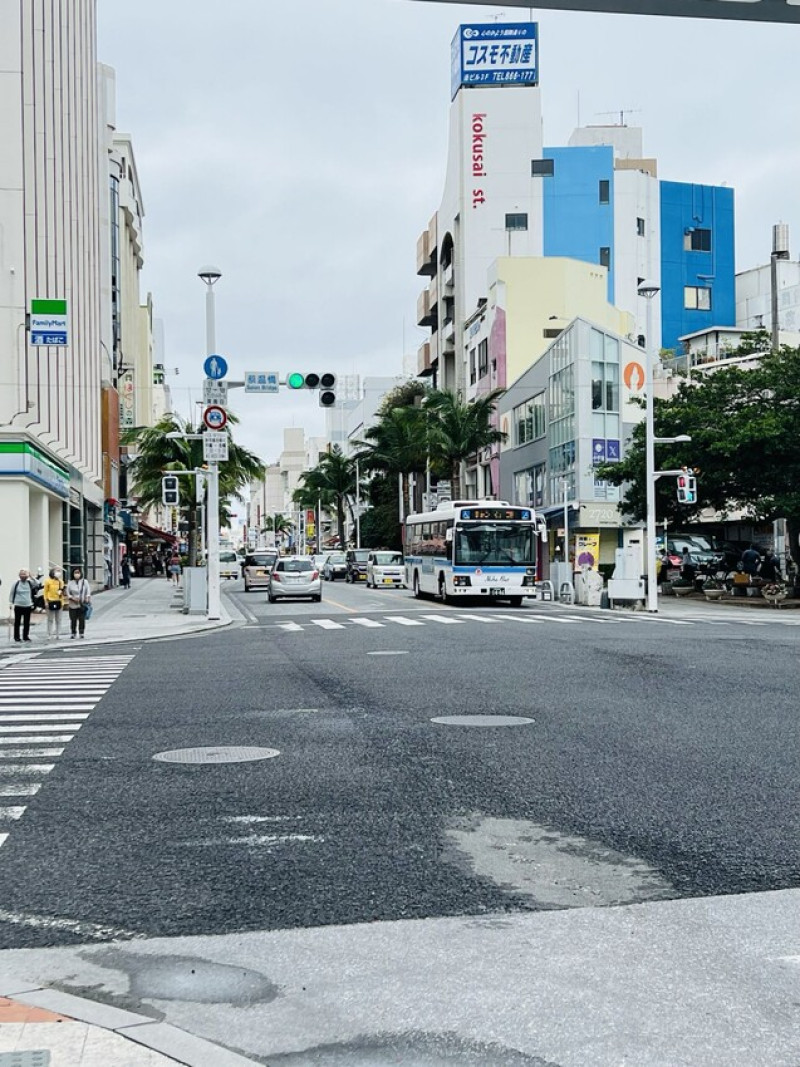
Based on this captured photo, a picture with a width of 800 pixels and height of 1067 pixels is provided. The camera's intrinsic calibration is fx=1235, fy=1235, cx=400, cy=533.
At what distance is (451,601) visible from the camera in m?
43.0

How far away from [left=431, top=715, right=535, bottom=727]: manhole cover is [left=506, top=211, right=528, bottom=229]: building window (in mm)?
77359

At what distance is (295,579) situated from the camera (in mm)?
45438

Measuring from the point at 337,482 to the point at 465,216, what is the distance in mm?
28876

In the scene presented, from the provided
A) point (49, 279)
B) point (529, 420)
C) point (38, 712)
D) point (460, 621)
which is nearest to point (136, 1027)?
point (38, 712)

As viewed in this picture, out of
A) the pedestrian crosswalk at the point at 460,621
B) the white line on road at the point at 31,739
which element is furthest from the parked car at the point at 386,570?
the white line on road at the point at 31,739

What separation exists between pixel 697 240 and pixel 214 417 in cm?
6430

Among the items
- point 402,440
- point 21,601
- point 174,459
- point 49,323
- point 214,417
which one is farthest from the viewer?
point 402,440

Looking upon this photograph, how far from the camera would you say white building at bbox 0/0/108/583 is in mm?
35594

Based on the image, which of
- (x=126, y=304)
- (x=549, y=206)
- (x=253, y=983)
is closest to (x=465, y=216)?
(x=549, y=206)

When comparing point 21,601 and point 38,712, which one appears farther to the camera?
point 21,601

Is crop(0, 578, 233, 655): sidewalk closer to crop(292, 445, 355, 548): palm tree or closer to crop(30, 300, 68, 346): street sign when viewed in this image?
crop(30, 300, 68, 346): street sign

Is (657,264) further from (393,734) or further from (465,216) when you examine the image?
(393,734)

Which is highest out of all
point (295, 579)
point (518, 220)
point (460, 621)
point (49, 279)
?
point (518, 220)

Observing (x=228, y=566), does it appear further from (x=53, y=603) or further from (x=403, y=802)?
(x=403, y=802)
